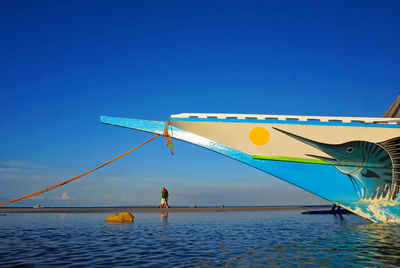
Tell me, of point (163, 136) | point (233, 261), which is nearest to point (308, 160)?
point (163, 136)

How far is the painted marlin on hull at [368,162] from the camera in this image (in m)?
11.2

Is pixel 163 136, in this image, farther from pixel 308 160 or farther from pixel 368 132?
pixel 368 132

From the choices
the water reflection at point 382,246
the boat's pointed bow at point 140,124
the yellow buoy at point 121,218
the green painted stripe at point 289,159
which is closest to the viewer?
the water reflection at point 382,246

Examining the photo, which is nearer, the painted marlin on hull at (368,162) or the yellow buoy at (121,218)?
the painted marlin on hull at (368,162)

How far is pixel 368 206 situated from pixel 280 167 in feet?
11.7

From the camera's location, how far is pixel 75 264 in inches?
221

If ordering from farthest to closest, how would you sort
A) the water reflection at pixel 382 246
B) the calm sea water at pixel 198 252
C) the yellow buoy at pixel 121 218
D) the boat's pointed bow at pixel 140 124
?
the yellow buoy at pixel 121 218 → the boat's pointed bow at pixel 140 124 → the water reflection at pixel 382 246 → the calm sea water at pixel 198 252

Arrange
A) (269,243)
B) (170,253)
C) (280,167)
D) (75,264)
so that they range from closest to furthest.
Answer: (75,264) < (170,253) < (269,243) < (280,167)

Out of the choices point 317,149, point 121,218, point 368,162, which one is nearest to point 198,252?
point 317,149

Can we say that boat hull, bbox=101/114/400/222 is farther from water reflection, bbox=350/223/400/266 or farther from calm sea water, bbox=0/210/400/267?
calm sea water, bbox=0/210/400/267

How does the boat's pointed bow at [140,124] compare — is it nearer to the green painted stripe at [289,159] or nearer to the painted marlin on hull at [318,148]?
the painted marlin on hull at [318,148]

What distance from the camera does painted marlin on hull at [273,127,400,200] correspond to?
11.2 meters

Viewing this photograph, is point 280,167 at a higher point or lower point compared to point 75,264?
higher

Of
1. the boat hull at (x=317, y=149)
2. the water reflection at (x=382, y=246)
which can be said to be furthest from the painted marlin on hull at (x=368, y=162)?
the water reflection at (x=382, y=246)
